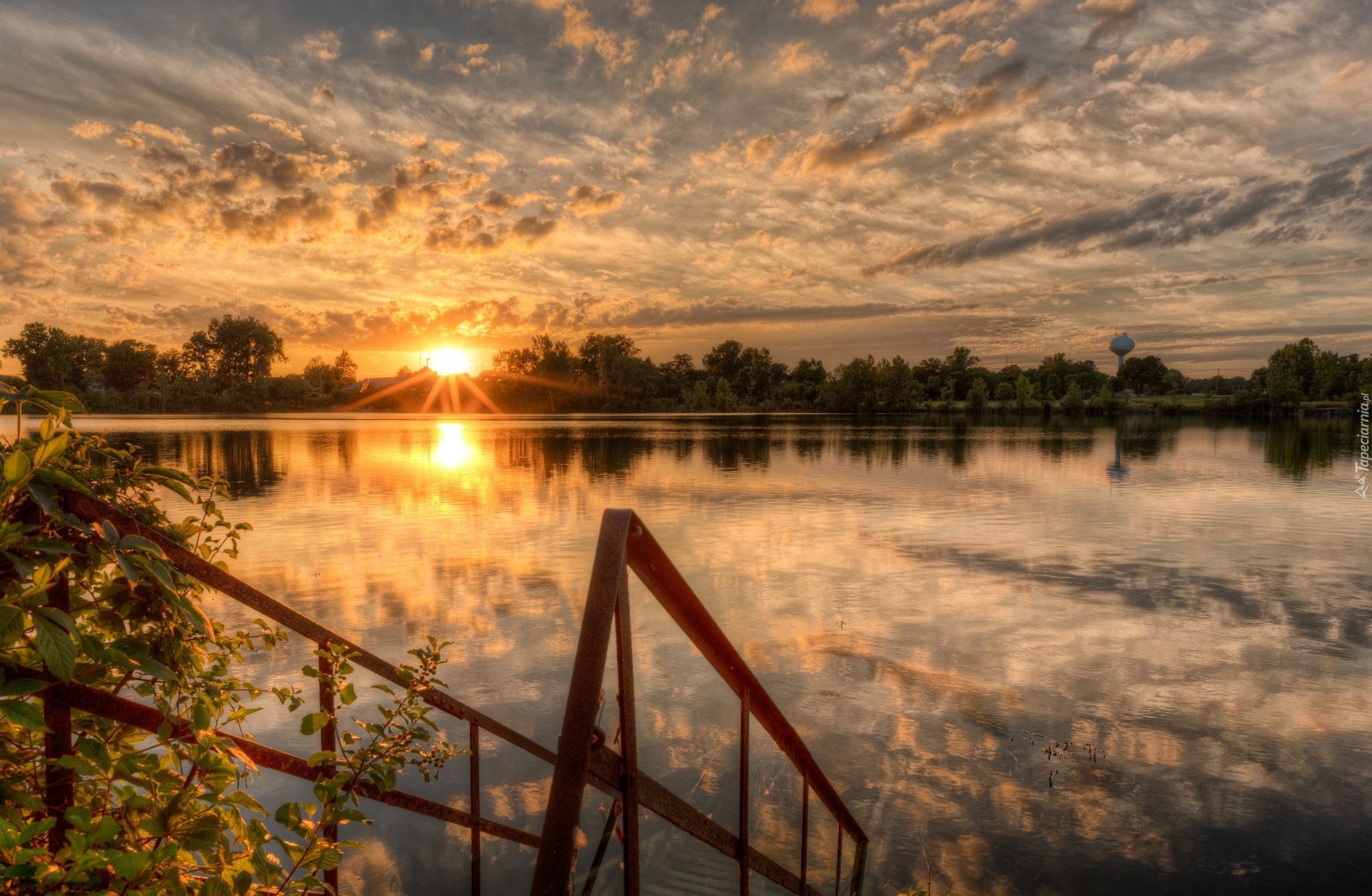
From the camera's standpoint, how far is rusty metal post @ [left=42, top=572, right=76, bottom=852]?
1.78 m

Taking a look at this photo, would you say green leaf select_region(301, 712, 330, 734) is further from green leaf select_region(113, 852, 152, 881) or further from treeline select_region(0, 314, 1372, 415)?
treeline select_region(0, 314, 1372, 415)

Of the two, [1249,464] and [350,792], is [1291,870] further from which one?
[1249,464]

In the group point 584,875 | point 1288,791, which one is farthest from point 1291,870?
point 584,875

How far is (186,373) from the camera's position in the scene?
165125mm

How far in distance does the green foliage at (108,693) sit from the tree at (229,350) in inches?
7470

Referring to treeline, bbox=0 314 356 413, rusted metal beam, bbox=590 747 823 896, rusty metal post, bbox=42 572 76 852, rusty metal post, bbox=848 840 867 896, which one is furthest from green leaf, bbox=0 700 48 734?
treeline, bbox=0 314 356 413

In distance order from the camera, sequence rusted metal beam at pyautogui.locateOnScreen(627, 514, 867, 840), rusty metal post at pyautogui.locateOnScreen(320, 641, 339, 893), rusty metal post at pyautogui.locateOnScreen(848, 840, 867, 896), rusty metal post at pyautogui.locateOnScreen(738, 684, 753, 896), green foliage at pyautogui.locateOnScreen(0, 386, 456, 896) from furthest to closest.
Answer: rusty metal post at pyautogui.locateOnScreen(848, 840, 867, 896) → rusty metal post at pyautogui.locateOnScreen(738, 684, 753, 896) → rusty metal post at pyautogui.locateOnScreen(320, 641, 339, 893) → rusted metal beam at pyautogui.locateOnScreen(627, 514, 867, 840) → green foliage at pyautogui.locateOnScreen(0, 386, 456, 896)

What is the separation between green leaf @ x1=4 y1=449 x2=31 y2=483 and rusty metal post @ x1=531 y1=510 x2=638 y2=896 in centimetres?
121

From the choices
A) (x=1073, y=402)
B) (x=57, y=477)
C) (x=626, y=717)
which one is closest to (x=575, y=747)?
(x=626, y=717)

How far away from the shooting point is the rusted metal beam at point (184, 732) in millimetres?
1799

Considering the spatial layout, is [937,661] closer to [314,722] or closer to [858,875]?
[858,875]

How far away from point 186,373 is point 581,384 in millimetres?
84628

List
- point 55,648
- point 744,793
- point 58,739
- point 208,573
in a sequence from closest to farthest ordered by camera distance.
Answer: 1. point 55,648
2. point 58,739
3. point 208,573
4. point 744,793

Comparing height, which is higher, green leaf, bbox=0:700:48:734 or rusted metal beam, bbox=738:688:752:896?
green leaf, bbox=0:700:48:734
